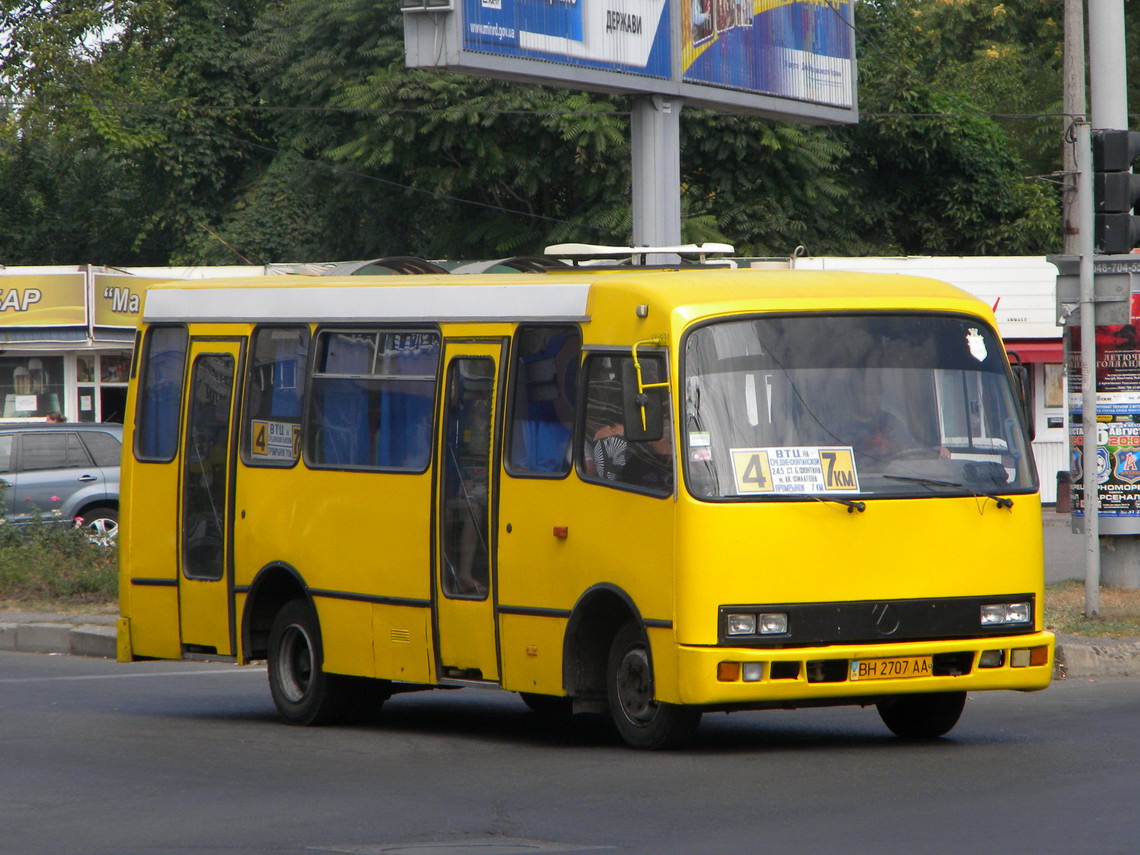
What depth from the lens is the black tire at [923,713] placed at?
9.70 meters

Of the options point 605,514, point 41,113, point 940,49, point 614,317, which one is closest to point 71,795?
point 605,514

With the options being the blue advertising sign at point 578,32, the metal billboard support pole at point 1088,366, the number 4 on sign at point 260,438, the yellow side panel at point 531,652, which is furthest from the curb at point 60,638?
the metal billboard support pole at point 1088,366

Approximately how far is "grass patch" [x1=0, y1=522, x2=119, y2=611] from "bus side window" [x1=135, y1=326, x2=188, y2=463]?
6.17 meters

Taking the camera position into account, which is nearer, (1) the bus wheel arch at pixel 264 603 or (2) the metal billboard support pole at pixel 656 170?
(1) the bus wheel arch at pixel 264 603

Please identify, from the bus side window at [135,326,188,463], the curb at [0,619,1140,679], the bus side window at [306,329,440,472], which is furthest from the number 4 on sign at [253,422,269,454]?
the curb at [0,619,1140,679]

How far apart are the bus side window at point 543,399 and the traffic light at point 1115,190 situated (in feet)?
19.9

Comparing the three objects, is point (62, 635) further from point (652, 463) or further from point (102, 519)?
point (652, 463)

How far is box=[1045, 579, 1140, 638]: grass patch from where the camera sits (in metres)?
13.9

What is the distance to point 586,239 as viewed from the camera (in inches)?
1225

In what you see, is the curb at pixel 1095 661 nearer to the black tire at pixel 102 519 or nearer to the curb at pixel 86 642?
the curb at pixel 86 642

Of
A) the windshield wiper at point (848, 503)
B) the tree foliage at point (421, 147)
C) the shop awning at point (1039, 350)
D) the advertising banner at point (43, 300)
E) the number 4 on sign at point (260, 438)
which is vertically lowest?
the windshield wiper at point (848, 503)

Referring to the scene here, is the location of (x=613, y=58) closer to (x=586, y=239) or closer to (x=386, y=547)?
(x=386, y=547)

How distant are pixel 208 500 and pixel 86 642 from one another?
5.09 meters

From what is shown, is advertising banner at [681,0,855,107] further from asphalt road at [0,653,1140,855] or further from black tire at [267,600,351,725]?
black tire at [267,600,351,725]
